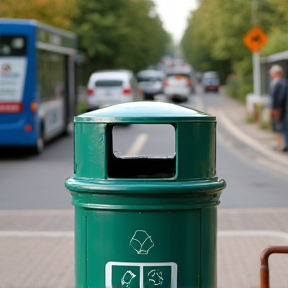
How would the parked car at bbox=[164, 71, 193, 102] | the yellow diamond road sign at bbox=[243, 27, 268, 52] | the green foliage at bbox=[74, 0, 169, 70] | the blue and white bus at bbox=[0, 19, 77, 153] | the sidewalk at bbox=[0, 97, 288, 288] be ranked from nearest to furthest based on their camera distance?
the sidewalk at bbox=[0, 97, 288, 288] → the blue and white bus at bbox=[0, 19, 77, 153] → the yellow diamond road sign at bbox=[243, 27, 268, 52] → the parked car at bbox=[164, 71, 193, 102] → the green foliage at bbox=[74, 0, 169, 70]

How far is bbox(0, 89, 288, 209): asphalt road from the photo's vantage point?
12266mm

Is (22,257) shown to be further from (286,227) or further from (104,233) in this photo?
(104,233)

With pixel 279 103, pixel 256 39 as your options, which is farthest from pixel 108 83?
pixel 279 103

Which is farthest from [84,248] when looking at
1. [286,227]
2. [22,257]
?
[286,227]

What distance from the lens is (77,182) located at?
470cm

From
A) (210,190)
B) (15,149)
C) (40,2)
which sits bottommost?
(15,149)

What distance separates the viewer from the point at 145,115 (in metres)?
4.59

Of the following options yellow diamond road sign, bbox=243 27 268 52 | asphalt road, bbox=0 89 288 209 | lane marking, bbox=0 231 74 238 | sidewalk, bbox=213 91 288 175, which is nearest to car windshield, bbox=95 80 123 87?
sidewalk, bbox=213 91 288 175

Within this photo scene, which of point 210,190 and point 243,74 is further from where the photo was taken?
point 243,74

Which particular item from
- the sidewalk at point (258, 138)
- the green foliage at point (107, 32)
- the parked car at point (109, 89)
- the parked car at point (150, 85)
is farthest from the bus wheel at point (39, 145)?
the green foliage at point (107, 32)

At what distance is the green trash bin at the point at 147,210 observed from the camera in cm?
451

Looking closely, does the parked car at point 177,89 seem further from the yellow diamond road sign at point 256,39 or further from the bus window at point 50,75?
the bus window at point 50,75

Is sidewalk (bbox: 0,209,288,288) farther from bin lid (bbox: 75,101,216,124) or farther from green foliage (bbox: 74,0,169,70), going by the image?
green foliage (bbox: 74,0,169,70)

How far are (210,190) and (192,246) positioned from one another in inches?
11.7
